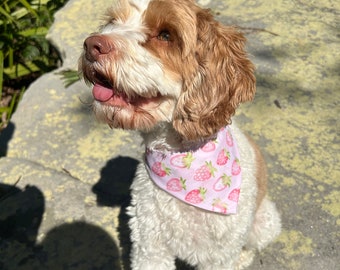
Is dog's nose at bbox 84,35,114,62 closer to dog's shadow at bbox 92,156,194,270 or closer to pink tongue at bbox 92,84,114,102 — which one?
pink tongue at bbox 92,84,114,102

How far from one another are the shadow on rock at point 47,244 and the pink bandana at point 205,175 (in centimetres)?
82

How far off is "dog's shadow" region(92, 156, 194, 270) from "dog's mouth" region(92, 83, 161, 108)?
1.23m

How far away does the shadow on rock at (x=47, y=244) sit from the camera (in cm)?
287

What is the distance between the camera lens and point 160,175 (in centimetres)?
239

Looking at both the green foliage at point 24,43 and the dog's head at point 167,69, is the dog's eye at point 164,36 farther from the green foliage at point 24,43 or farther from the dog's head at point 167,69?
the green foliage at point 24,43

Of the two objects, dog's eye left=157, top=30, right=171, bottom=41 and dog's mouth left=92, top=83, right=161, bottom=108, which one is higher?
dog's eye left=157, top=30, right=171, bottom=41

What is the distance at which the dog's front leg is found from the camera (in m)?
2.48

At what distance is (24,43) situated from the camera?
4773mm

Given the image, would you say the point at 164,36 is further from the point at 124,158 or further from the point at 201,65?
the point at 124,158

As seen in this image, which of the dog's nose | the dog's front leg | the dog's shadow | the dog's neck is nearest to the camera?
the dog's nose

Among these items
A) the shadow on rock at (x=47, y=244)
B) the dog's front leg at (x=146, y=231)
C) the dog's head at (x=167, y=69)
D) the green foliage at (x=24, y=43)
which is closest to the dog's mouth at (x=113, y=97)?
the dog's head at (x=167, y=69)

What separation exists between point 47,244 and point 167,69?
1536 mm

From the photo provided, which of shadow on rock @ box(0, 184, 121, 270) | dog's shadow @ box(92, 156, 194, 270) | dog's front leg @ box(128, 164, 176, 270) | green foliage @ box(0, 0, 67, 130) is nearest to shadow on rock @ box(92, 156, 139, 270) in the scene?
dog's shadow @ box(92, 156, 194, 270)

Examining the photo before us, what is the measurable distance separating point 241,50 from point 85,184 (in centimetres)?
169
